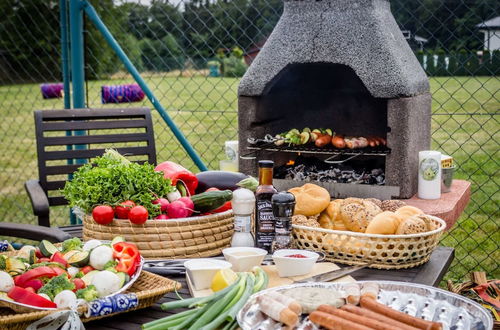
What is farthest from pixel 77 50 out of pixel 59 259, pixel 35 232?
pixel 59 259

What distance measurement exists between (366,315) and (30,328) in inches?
30.5

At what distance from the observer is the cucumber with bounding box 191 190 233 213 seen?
84.1 inches

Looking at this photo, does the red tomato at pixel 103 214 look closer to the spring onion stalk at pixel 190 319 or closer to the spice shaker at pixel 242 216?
the spice shaker at pixel 242 216

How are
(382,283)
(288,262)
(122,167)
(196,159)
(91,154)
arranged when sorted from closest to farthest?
(382,283) < (288,262) < (122,167) < (91,154) < (196,159)

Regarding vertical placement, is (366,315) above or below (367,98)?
below

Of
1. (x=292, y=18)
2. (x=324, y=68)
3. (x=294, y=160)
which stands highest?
(x=292, y=18)

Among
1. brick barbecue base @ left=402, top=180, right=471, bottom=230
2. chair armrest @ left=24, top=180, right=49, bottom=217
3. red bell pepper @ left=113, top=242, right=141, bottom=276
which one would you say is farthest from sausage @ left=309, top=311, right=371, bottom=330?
brick barbecue base @ left=402, top=180, right=471, bottom=230

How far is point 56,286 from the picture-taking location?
1.54 metres

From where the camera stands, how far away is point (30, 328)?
56.7 inches

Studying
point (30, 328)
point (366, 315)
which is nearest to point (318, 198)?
point (366, 315)

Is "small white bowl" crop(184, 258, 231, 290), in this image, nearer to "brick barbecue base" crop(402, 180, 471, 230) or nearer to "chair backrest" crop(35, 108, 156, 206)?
"chair backrest" crop(35, 108, 156, 206)

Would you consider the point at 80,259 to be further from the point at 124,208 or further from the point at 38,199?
the point at 38,199

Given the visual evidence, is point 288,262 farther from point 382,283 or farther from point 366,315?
point 366,315

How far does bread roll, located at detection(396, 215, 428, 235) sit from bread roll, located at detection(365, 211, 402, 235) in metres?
0.02
